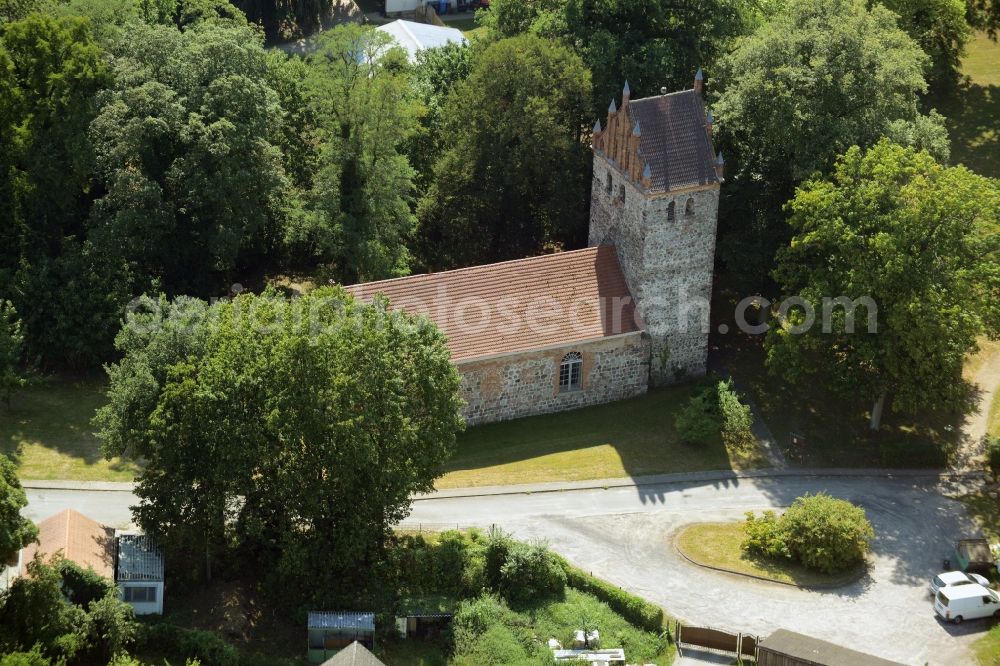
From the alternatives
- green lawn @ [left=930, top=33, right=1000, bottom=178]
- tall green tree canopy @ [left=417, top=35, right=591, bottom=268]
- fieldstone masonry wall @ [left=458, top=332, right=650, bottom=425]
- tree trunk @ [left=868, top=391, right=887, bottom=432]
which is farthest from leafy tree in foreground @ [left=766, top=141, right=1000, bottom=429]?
green lawn @ [left=930, top=33, right=1000, bottom=178]

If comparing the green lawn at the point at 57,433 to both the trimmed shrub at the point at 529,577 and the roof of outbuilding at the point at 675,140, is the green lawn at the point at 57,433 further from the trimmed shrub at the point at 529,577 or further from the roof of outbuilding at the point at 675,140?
the roof of outbuilding at the point at 675,140

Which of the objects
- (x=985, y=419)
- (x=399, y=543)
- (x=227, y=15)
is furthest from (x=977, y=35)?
(x=399, y=543)

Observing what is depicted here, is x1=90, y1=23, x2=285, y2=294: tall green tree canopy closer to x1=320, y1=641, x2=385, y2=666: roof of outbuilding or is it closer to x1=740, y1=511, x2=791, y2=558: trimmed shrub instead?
x1=320, y1=641, x2=385, y2=666: roof of outbuilding

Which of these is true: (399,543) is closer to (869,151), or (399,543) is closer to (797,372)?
(797,372)

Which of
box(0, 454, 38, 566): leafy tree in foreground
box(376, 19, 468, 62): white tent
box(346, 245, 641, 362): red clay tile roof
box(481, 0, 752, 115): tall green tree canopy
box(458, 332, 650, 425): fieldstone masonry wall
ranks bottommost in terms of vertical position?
box(0, 454, 38, 566): leafy tree in foreground

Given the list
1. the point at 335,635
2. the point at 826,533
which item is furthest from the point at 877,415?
the point at 335,635

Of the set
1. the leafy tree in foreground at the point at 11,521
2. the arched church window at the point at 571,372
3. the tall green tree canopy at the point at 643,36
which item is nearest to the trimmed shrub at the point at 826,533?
the arched church window at the point at 571,372

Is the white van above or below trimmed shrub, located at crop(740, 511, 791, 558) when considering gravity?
below
